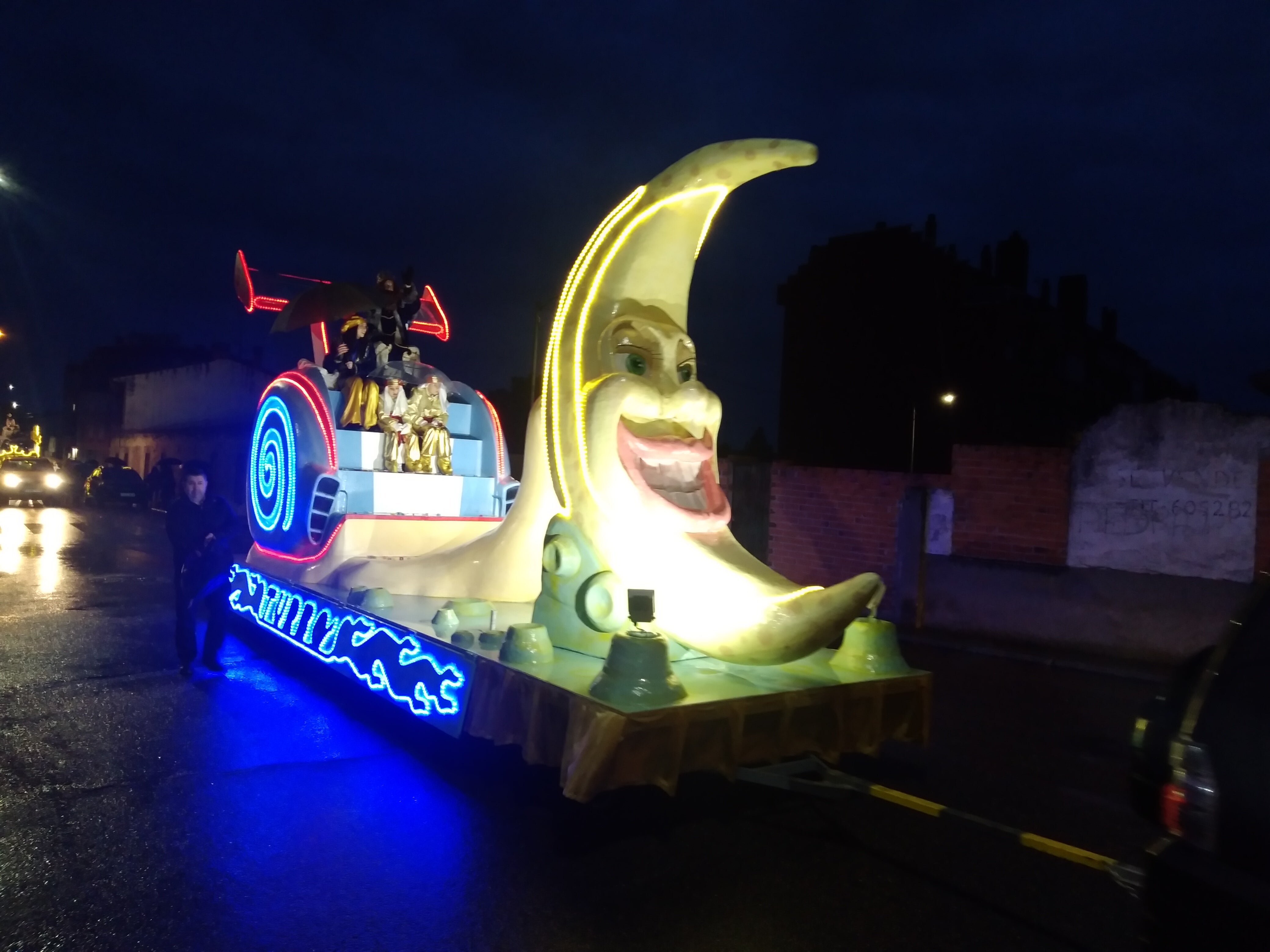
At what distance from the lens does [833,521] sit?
12.2 metres

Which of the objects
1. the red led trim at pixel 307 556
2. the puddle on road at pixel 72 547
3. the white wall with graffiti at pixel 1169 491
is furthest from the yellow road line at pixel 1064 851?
the puddle on road at pixel 72 547

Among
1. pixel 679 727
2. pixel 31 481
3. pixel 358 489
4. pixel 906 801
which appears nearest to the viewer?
pixel 679 727

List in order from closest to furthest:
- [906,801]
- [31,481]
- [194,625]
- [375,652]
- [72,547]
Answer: [906,801] < [375,652] < [194,625] < [72,547] < [31,481]

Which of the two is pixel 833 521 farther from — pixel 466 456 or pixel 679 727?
pixel 679 727

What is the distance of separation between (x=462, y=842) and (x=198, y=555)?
421 cm

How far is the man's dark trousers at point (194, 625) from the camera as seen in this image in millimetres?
7398

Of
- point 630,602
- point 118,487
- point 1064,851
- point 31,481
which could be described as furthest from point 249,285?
point 31,481

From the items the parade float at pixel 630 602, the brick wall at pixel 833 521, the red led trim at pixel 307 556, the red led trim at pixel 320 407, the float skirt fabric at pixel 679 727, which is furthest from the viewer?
the brick wall at pixel 833 521

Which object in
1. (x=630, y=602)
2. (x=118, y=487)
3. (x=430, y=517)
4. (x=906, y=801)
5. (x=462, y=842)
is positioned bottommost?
(x=462, y=842)

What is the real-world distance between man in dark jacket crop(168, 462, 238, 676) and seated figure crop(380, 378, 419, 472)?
4.50 ft

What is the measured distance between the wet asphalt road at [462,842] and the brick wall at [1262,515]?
3.17 m

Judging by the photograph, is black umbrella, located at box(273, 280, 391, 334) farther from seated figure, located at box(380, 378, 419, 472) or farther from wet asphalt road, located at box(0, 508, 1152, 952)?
wet asphalt road, located at box(0, 508, 1152, 952)

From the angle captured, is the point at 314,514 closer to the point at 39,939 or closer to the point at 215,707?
the point at 215,707

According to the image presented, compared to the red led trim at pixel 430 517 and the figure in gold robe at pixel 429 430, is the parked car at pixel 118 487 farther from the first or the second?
the red led trim at pixel 430 517
